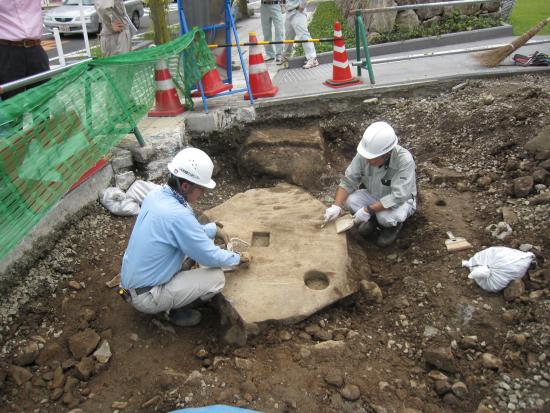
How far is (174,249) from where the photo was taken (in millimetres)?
3252

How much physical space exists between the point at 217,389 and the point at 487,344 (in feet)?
5.64

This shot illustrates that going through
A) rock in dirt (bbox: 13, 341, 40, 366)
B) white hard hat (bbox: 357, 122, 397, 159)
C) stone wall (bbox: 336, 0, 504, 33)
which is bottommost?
rock in dirt (bbox: 13, 341, 40, 366)

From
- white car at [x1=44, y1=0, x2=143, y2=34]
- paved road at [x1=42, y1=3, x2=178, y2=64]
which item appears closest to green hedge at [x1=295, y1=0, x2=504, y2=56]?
paved road at [x1=42, y1=3, x2=178, y2=64]

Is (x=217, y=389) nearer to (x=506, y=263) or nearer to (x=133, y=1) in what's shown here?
(x=506, y=263)

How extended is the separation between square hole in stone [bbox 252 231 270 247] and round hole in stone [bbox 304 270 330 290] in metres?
0.56

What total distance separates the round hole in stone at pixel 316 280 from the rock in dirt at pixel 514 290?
1245 mm

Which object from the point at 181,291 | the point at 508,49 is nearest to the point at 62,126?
the point at 181,291

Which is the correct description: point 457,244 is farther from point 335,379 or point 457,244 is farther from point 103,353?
point 103,353

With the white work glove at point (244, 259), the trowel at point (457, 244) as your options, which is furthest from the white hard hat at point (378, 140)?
the white work glove at point (244, 259)

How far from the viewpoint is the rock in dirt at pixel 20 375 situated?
2.96 m

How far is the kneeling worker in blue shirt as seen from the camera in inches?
122

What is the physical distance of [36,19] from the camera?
175 inches

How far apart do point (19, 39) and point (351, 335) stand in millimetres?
3960

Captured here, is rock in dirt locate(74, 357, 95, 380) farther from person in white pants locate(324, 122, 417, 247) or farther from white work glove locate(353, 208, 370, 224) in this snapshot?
white work glove locate(353, 208, 370, 224)
